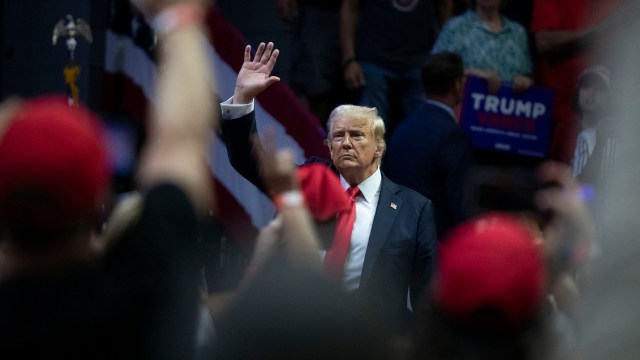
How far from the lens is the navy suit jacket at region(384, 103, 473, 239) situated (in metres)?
6.68

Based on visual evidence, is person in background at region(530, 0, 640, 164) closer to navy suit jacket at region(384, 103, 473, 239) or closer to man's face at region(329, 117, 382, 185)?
navy suit jacket at region(384, 103, 473, 239)

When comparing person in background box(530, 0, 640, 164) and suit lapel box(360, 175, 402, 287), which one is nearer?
suit lapel box(360, 175, 402, 287)

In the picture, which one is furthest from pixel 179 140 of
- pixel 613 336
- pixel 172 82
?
pixel 613 336

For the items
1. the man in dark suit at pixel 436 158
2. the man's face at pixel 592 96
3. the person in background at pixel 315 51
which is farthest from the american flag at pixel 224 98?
the man's face at pixel 592 96

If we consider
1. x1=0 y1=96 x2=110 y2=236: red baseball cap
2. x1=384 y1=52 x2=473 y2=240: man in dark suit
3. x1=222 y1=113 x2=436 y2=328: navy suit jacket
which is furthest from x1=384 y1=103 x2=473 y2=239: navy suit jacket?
x1=0 y1=96 x2=110 y2=236: red baseball cap

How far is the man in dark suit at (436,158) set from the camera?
6691 millimetres

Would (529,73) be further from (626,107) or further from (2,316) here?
(2,316)

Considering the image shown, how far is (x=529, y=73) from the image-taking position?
8141mm

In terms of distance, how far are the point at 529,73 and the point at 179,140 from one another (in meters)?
5.75

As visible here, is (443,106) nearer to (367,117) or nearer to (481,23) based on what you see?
(367,117)

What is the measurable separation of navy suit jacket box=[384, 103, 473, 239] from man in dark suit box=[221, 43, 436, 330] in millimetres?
743

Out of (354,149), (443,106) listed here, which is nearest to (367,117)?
(354,149)

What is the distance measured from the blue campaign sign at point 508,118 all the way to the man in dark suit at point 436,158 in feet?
3.18

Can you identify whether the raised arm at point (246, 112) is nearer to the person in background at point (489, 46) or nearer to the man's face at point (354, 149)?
the man's face at point (354, 149)
